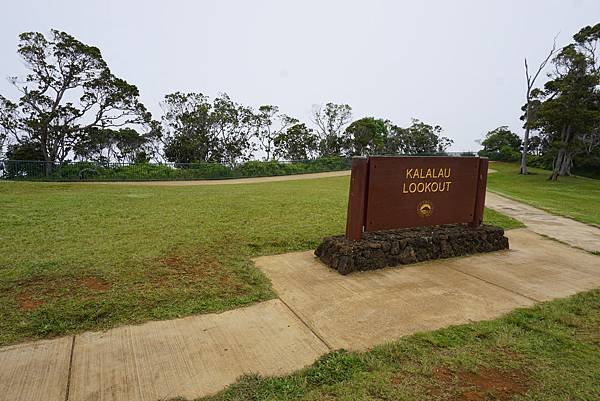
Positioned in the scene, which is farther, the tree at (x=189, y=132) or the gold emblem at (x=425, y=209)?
the tree at (x=189, y=132)

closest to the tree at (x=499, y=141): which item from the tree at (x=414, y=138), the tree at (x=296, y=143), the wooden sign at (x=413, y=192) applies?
the tree at (x=414, y=138)

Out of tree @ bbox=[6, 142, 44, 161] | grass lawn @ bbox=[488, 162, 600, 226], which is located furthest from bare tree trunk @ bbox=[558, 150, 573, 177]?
tree @ bbox=[6, 142, 44, 161]

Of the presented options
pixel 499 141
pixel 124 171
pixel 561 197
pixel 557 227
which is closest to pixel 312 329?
pixel 557 227

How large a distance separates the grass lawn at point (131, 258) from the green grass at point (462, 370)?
3.97 feet

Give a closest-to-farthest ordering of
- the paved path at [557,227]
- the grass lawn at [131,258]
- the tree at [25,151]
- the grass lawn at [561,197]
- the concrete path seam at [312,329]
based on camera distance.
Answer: the concrete path seam at [312,329], the grass lawn at [131,258], the paved path at [557,227], the grass lawn at [561,197], the tree at [25,151]

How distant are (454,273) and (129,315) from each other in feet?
11.2

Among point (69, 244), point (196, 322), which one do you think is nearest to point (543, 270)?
point (196, 322)

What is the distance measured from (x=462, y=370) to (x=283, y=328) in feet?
4.23

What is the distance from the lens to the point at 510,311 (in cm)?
326

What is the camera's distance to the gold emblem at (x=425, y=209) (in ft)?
16.4

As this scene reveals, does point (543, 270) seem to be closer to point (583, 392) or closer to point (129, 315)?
point (583, 392)

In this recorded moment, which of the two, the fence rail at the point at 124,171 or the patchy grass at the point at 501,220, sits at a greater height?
the patchy grass at the point at 501,220

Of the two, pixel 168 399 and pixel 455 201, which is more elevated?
pixel 455 201

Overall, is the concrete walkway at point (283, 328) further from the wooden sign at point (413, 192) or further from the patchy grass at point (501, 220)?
the patchy grass at point (501, 220)
